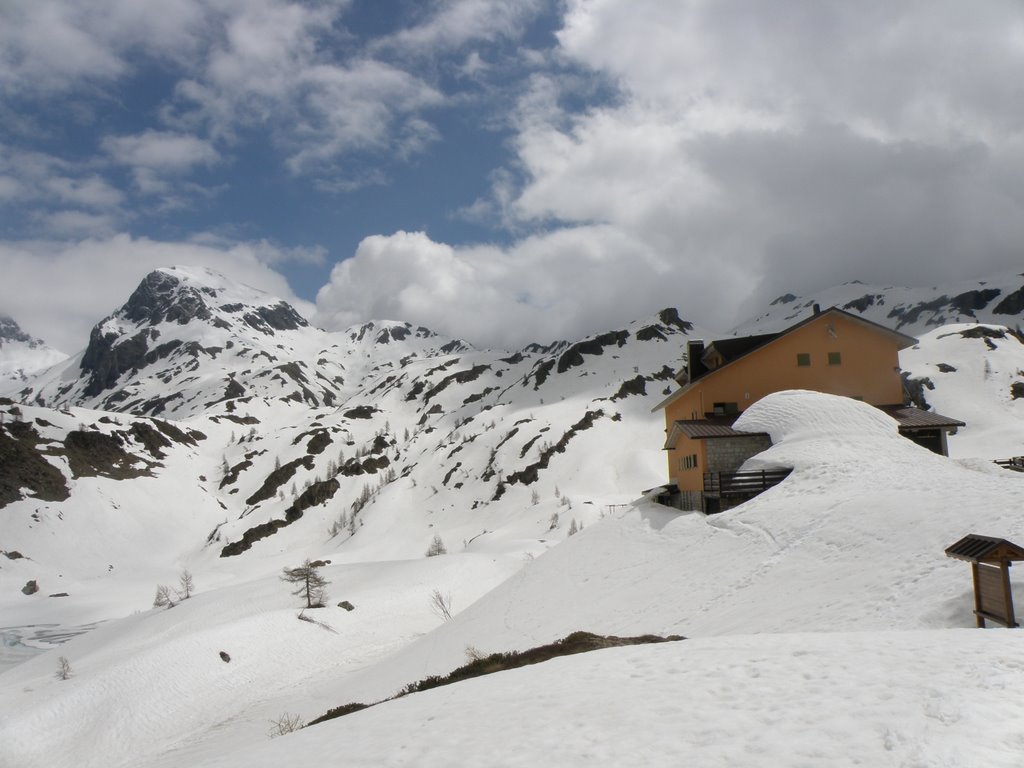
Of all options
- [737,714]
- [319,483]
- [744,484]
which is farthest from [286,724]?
[319,483]

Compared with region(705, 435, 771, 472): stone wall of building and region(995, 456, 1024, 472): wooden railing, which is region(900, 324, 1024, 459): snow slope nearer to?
region(995, 456, 1024, 472): wooden railing

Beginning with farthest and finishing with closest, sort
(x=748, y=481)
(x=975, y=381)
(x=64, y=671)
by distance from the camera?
1. (x=975, y=381)
2. (x=64, y=671)
3. (x=748, y=481)

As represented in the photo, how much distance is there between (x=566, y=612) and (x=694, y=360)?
81.5 ft

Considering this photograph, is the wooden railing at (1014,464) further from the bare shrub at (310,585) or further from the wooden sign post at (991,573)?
the bare shrub at (310,585)

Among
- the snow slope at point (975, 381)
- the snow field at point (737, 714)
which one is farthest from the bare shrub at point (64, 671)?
the snow slope at point (975, 381)

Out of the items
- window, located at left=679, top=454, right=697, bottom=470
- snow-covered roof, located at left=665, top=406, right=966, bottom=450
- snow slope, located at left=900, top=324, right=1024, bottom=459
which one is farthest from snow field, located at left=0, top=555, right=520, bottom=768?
snow slope, located at left=900, top=324, right=1024, bottom=459

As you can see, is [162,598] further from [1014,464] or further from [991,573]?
[1014,464]

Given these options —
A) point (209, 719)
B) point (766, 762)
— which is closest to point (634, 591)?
point (766, 762)

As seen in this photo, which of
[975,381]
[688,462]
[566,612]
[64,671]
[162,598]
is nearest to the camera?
[566,612]

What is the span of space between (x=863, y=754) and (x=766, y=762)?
1.15 meters

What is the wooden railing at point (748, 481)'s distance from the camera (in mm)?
32125

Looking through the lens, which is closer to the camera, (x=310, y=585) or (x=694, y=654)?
(x=694, y=654)

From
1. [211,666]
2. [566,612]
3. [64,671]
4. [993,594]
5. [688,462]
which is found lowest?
[64,671]

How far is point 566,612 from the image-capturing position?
1176 inches
